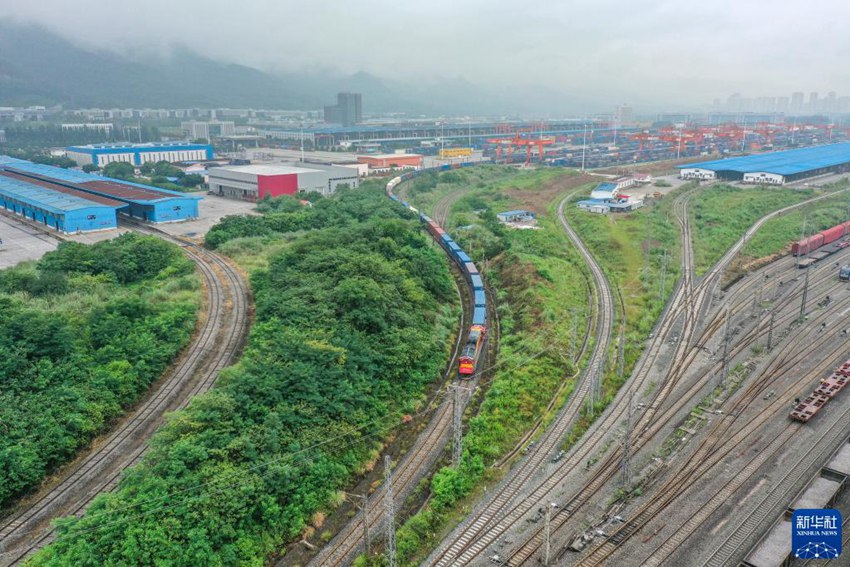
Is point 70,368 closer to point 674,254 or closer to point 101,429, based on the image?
point 101,429

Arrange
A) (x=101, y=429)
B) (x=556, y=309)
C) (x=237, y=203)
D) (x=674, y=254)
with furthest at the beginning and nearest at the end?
(x=237, y=203)
(x=674, y=254)
(x=556, y=309)
(x=101, y=429)

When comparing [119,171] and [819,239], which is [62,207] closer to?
[119,171]

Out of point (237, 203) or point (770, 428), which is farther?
point (237, 203)

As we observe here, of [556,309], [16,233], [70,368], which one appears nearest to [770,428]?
[556,309]

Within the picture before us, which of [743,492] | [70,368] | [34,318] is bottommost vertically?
[743,492]

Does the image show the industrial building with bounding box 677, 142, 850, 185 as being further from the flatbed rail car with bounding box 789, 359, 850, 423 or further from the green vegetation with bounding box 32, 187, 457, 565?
the green vegetation with bounding box 32, 187, 457, 565

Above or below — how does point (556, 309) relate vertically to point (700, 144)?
below

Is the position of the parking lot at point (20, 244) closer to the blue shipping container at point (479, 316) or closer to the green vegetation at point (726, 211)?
the blue shipping container at point (479, 316)

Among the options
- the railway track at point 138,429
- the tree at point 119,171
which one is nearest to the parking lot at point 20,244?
the railway track at point 138,429

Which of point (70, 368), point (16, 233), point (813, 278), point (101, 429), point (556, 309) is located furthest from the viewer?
point (16, 233)
